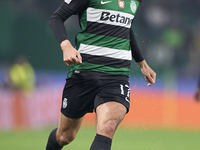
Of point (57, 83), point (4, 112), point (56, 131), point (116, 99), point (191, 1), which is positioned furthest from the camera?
point (191, 1)

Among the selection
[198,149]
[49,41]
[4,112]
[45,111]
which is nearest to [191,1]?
[49,41]

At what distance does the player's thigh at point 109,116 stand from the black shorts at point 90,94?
0.17ft

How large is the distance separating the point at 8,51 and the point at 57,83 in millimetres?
1780

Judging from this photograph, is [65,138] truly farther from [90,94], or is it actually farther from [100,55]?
[100,55]

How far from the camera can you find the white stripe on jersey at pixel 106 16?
4.34 m

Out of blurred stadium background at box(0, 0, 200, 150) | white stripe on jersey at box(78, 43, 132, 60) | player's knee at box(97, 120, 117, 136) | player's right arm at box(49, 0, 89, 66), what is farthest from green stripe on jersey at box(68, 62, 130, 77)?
blurred stadium background at box(0, 0, 200, 150)

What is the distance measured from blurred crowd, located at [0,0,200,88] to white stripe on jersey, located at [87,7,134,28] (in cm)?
966

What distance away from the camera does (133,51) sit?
5.05m

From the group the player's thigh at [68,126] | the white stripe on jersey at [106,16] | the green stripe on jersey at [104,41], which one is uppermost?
the white stripe on jersey at [106,16]

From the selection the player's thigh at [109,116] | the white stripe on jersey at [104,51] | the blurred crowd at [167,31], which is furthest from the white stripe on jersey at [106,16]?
the blurred crowd at [167,31]

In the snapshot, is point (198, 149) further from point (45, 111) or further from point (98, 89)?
point (45, 111)

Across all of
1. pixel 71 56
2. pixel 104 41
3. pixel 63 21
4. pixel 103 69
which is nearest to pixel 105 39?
pixel 104 41

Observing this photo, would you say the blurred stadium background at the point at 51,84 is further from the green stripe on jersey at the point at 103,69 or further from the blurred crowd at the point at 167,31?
the green stripe on jersey at the point at 103,69

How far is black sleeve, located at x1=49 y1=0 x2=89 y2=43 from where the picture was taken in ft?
13.5
